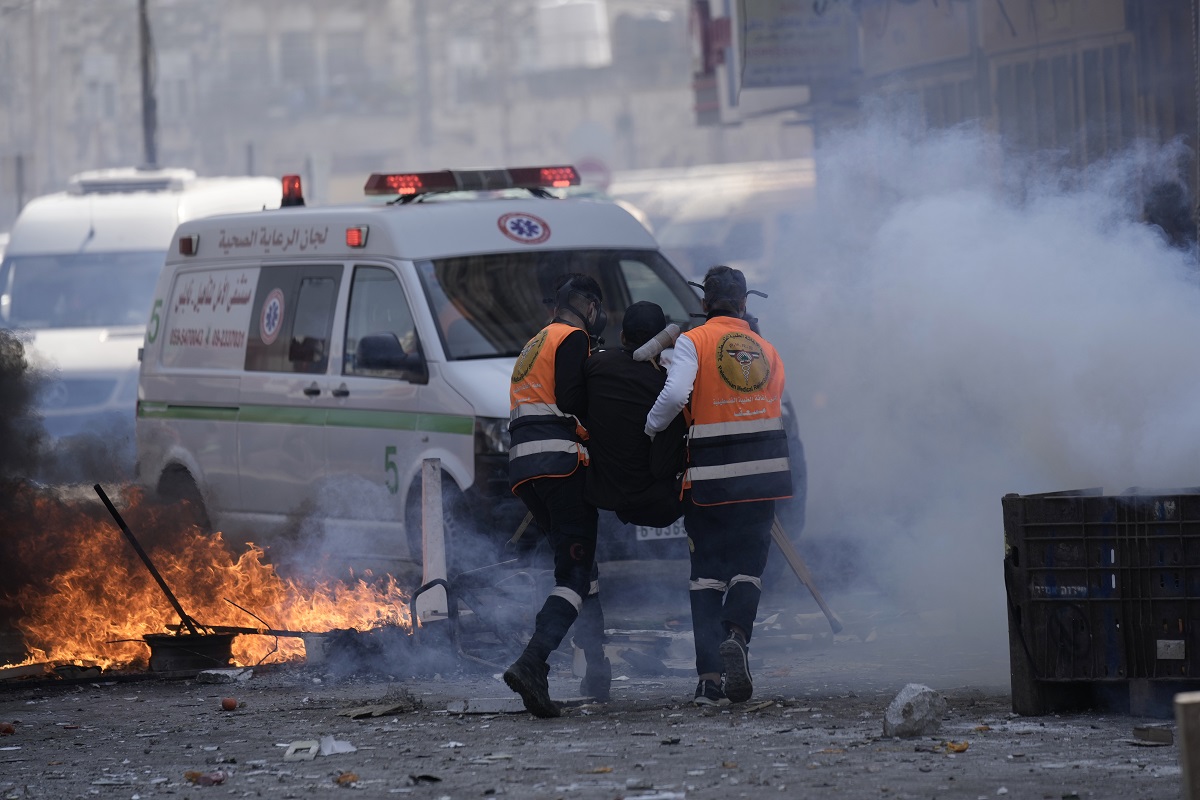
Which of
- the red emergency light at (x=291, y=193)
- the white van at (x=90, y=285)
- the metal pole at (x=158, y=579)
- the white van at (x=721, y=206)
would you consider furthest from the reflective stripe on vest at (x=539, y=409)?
the white van at (x=721, y=206)

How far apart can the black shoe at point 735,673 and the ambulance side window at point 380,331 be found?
290 cm

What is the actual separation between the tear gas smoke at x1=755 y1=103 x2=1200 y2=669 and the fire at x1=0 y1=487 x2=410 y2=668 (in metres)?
3.00

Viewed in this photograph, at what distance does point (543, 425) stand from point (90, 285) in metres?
10.9

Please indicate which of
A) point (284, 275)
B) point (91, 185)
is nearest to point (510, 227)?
point (284, 275)

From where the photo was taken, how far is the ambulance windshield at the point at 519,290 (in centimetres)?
911

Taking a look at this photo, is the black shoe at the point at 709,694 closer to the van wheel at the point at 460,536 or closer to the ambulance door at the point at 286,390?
the van wheel at the point at 460,536

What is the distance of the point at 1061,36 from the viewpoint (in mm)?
13984

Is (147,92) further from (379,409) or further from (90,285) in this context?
(379,409)

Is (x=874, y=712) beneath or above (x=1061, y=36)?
beneath

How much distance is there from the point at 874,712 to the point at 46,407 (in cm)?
1145

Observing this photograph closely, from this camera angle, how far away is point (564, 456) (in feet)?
23.0

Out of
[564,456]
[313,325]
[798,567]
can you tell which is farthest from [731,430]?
[313,325]

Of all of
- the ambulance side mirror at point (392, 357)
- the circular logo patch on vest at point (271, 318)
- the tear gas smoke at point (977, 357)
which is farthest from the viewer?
the circular logo patch on vest at point (271, 318)

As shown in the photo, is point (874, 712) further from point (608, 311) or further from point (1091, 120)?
point (1091, 120)
